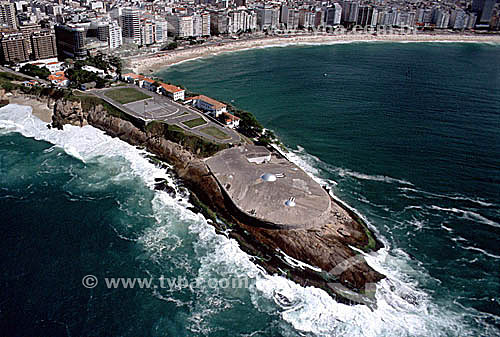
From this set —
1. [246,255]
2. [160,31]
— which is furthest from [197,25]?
[246,255]

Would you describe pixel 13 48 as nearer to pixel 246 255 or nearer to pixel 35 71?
pixel 35 71

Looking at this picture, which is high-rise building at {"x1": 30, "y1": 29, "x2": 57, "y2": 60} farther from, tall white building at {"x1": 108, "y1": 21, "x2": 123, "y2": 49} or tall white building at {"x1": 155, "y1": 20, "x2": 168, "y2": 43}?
tall white building at {"x1": 155, "y1": 20, "x2": 168, "y2": 43}

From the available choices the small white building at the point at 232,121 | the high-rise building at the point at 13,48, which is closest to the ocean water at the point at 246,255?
the small white building at the point at 232,121

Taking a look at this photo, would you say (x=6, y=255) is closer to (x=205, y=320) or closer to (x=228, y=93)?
(x=205, y=320)

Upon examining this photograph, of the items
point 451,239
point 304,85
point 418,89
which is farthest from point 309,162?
point 418,89

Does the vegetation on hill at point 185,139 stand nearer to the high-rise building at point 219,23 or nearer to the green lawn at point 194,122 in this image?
the green lawn at point 194,122

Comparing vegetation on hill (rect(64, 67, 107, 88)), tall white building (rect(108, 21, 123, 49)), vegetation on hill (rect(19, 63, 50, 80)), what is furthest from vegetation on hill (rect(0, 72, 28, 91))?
tall white building (rect(108, 21, 123, 49))
